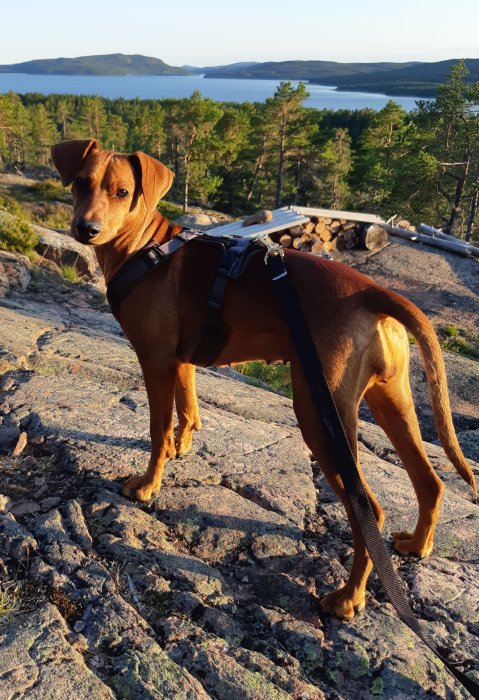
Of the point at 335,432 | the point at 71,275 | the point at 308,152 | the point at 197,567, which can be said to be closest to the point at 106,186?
the point at 335,432

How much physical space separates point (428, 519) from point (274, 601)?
1.06 meters

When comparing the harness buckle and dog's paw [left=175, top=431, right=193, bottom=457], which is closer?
the harness buckle

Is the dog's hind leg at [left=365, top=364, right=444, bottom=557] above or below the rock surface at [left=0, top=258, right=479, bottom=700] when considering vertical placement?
above

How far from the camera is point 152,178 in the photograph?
3.34m

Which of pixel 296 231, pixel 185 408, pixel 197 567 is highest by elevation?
pixel 185 408

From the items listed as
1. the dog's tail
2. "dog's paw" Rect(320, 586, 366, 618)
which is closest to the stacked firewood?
the dog's tail

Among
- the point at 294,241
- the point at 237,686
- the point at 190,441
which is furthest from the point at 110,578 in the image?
the point at 294,241

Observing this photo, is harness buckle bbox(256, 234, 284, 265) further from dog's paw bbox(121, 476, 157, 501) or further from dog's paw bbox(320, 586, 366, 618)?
dog's paw bbox(320, 586, 366, 618)

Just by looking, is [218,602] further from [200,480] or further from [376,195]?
[376,195]

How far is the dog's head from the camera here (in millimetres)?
3119

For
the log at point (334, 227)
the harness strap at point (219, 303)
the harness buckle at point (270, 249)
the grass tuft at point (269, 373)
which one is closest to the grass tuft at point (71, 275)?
the grass tuft at point (269, 373)

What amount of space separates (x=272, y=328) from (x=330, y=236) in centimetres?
1441

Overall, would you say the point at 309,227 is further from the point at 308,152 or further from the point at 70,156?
the point at 308,152

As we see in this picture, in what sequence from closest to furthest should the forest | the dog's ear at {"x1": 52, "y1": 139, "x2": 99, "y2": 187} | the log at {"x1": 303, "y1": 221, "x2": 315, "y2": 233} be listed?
the dog's ear at {"x1": 52, "y1": 139, "x2": 99, "y2": 187}
the log at {"x1": 303, "y1": 221, "x2": 315, "y2": 233}
the forest
